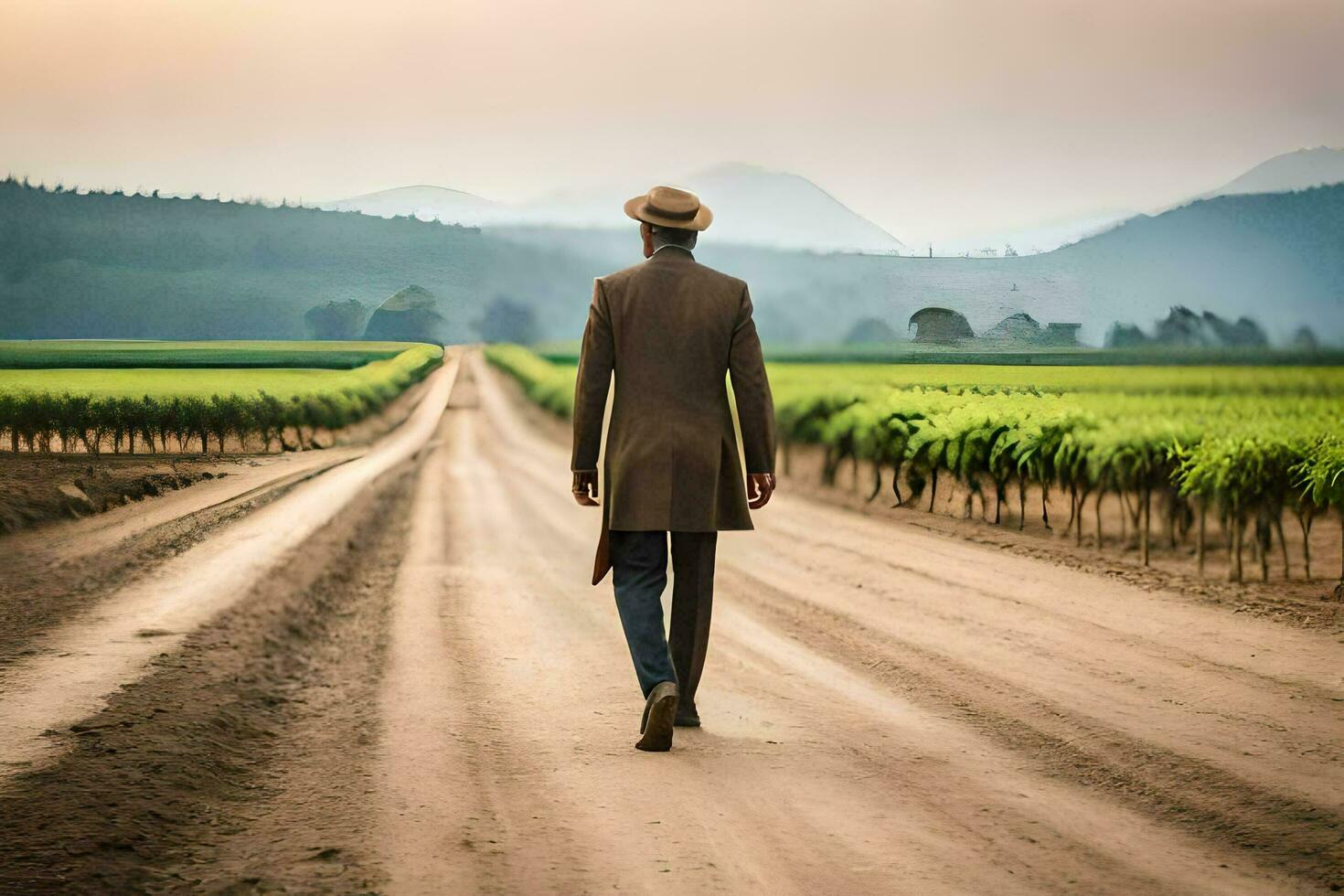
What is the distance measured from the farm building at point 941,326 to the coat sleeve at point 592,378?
33.6 ft

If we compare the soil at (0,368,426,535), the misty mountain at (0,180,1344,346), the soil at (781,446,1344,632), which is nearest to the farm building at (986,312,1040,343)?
the misty mountain at (0,180,1344,346)

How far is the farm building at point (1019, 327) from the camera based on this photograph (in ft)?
44.8

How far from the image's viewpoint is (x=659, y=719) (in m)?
4.58

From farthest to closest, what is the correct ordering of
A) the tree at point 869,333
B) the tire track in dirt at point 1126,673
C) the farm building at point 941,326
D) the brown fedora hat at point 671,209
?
1. the tree at point 869,333
2. the farm building at point 941,326
3. the brown fedora hat at point 671,209
4. the tire track in dirt at point 1126,673

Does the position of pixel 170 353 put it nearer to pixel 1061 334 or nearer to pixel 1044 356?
pixel 1061 334

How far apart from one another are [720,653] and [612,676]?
838mm

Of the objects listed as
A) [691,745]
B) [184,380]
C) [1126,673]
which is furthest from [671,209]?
[184,380]

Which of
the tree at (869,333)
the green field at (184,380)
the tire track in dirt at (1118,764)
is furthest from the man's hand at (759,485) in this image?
the tree at (869,333)

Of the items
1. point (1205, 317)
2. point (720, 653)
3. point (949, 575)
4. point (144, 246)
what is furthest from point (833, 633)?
point (144, 246)

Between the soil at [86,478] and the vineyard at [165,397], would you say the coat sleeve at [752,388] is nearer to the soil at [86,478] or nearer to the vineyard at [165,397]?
the soil at [86,478]

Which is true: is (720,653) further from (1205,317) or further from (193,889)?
(1205,317)

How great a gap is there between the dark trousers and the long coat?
4.4 inches

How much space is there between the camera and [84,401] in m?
12.6

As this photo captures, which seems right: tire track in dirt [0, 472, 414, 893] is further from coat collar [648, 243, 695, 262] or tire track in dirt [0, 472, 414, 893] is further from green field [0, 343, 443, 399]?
green field [0, 343, 443, 399]
